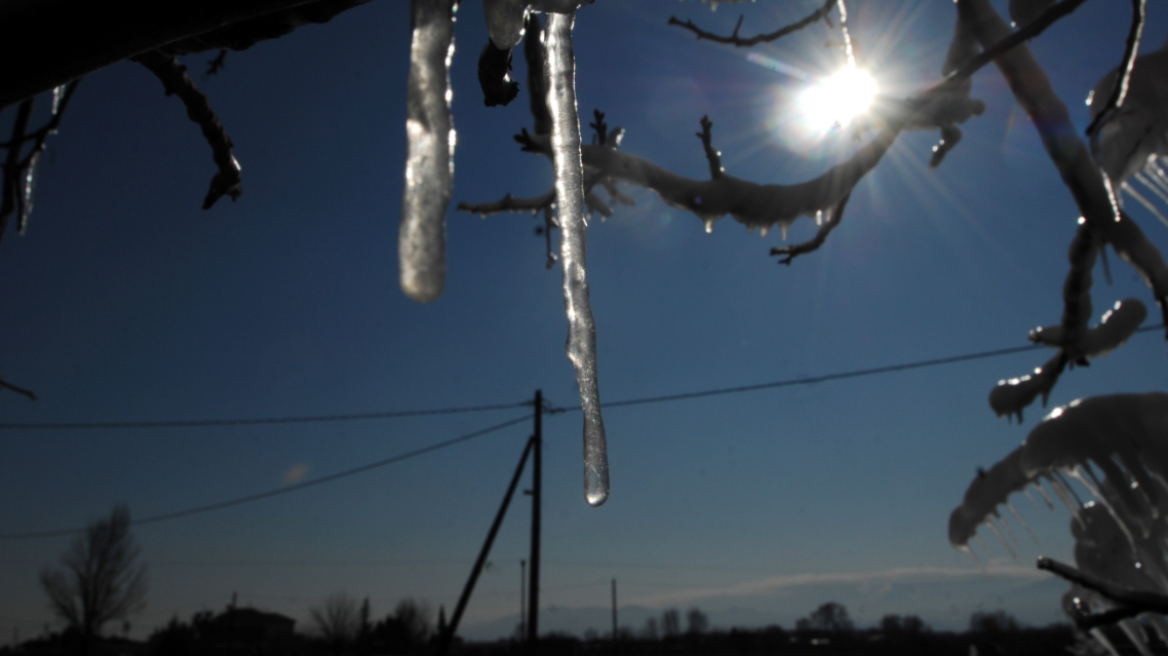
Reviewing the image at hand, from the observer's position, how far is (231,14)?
48 cm

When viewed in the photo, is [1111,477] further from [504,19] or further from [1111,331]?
[504,19]

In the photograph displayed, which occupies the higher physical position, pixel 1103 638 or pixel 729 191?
pixel 729 191

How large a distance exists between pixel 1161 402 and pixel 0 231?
4508 mm

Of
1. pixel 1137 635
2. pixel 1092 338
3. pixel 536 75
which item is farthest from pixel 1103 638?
pixel 536 75

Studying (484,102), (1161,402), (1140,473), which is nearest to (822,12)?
(1161,402)

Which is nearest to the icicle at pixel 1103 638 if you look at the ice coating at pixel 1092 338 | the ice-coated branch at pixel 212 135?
the ice coating at pixel 1092 338

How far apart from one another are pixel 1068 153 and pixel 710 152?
84.4 inches

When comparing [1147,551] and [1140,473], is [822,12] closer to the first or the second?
[1140,473]

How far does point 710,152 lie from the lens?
149 inches

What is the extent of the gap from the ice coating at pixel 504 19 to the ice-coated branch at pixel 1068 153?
3988mm

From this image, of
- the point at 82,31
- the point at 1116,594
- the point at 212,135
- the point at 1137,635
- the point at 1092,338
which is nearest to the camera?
the point at 82,31

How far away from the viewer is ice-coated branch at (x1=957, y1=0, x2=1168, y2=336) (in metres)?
3.54

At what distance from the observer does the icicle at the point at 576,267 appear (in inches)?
29.4

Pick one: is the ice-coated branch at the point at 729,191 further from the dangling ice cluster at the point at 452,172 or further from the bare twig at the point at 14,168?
the dangling ice cluster at the point at 452,172
